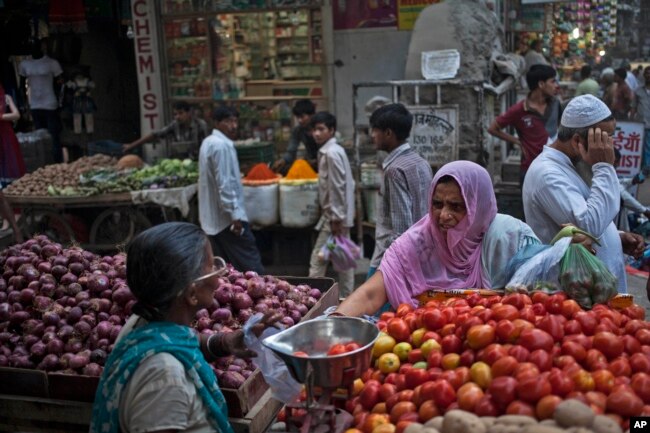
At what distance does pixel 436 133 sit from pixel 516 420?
574cm

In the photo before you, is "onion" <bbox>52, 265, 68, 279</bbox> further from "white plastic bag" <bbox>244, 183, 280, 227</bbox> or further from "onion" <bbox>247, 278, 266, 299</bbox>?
"white plastic bag" <bbox>244, 183, 280, 227</bbox>

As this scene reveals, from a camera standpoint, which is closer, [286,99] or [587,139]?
[587,139]

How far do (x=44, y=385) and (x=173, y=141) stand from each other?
24.7 ft

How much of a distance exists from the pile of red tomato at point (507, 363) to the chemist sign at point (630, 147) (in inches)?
231

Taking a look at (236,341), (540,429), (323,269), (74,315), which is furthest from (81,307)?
(323,269)

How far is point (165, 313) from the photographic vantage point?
7.38ft

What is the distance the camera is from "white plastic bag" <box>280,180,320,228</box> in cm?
759

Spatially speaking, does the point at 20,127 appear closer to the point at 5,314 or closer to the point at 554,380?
the point at 5,314

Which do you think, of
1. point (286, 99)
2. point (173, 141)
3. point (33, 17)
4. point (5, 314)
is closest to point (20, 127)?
point (33, 17)

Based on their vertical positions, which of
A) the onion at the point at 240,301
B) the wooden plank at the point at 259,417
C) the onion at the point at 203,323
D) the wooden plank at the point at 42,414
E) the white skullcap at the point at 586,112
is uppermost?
the white skullcap at the point at 586,112

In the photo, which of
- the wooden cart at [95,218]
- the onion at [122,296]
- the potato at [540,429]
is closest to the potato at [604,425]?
the potato at [540,429]

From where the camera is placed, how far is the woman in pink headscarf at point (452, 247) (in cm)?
324

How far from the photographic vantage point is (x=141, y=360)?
215 cm

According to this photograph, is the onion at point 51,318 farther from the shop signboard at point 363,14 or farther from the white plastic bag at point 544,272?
the shop signboard at point 363,14
